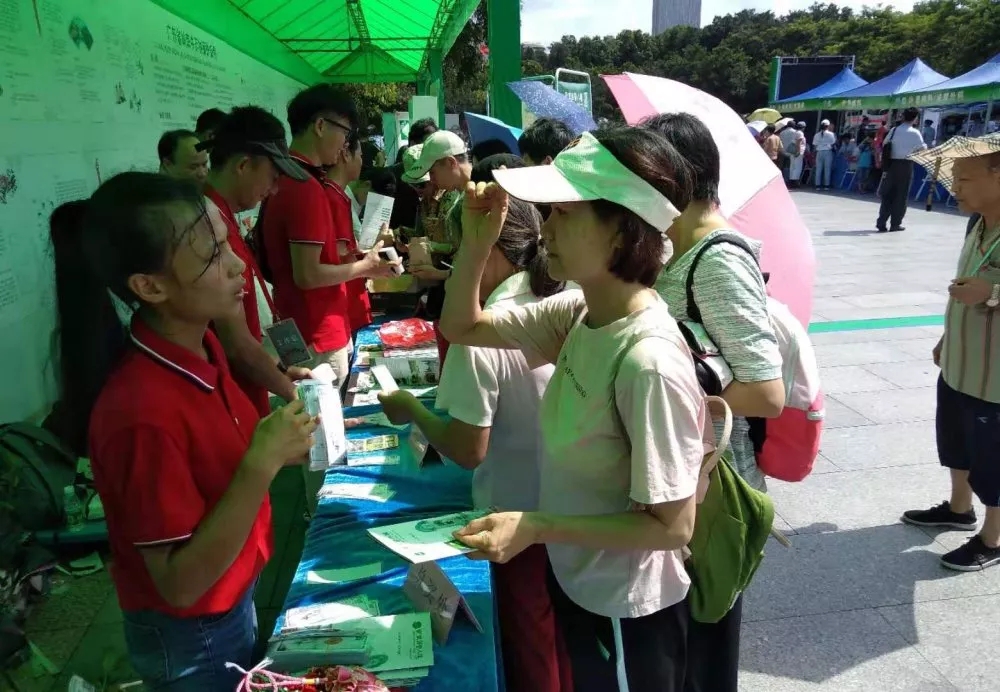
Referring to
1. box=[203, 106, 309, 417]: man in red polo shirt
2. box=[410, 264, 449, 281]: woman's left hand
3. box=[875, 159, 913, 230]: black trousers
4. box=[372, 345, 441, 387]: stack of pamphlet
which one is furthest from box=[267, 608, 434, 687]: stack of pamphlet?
box=[875, 159, 913, 230]: black trousers

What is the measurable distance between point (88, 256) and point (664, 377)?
3.63 ft

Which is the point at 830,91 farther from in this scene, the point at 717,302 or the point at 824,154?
the point at 717,302

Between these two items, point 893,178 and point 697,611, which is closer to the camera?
point 697,611

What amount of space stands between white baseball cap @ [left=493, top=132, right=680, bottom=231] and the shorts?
2.32 m

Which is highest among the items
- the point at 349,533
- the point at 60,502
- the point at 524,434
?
the point at 524,434

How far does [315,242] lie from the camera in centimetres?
280

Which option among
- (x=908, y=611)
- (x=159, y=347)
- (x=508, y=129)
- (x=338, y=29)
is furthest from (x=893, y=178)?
(x=159, y=347)

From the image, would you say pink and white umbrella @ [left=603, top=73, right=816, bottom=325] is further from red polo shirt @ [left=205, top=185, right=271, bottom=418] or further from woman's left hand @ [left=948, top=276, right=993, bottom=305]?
red polo shirt @ [left=205, top=185, right=271, bottom=418]

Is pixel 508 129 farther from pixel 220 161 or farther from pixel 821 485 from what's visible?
pixel 821 485

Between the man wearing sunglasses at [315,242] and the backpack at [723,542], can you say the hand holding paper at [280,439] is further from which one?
the man wearing sunglasses at [315,242]

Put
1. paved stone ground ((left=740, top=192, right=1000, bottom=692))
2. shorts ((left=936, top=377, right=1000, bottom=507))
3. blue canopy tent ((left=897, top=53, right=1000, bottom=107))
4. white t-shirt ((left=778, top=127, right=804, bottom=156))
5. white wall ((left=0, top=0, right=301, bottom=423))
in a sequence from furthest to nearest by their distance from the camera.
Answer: white t-shirt ((left=778, top=127, right=804, bottom=156)), blue canopy tent ((left=897, top=53, right=1000, bottom=107)), white wall ((left=0, top=0, right=301, bottom=423)), shorts ((left=936, top=377, right=1000, bottom=507)), paved stone ground ((left=740, top=192, right=1000, bottom=692))

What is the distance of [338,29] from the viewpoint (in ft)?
47.8

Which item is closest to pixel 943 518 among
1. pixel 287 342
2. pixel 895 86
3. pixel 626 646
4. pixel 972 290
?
pixel 972 290

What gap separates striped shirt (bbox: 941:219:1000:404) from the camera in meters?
2.68
